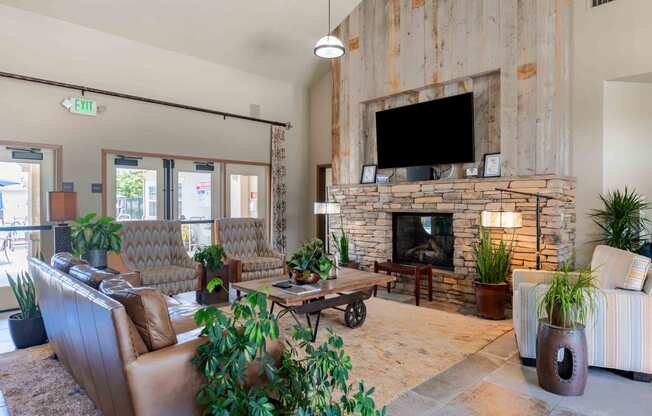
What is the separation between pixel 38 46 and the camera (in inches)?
201

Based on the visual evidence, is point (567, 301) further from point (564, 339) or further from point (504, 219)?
point (504, 219)

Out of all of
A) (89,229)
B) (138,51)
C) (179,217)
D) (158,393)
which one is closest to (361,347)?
(158,393)

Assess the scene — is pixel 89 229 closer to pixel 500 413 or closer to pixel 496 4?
pixel 500 413

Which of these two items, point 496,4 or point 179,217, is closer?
point 496,4

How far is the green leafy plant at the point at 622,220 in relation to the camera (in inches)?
176

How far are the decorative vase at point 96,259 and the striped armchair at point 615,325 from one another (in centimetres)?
431

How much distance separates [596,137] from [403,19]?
307 cm

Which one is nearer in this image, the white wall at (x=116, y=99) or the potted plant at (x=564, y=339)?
the potted plant at (x=564, y=339)

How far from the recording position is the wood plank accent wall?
468 cm

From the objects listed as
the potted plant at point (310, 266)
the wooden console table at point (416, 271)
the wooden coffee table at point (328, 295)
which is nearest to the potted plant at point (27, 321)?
the wooden coffee table at point (328, 295)

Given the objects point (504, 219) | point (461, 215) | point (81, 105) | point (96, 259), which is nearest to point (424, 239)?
point (461, 215)

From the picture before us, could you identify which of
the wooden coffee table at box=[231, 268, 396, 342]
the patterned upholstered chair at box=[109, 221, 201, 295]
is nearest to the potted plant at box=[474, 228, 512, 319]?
the wooden coffee table at box=[231, 268, 396, 342]

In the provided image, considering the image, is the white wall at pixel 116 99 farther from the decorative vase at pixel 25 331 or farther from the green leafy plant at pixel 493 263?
the green leafy plant at pixel 493 263

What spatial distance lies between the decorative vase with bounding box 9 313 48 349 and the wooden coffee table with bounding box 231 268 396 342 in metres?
1.80
